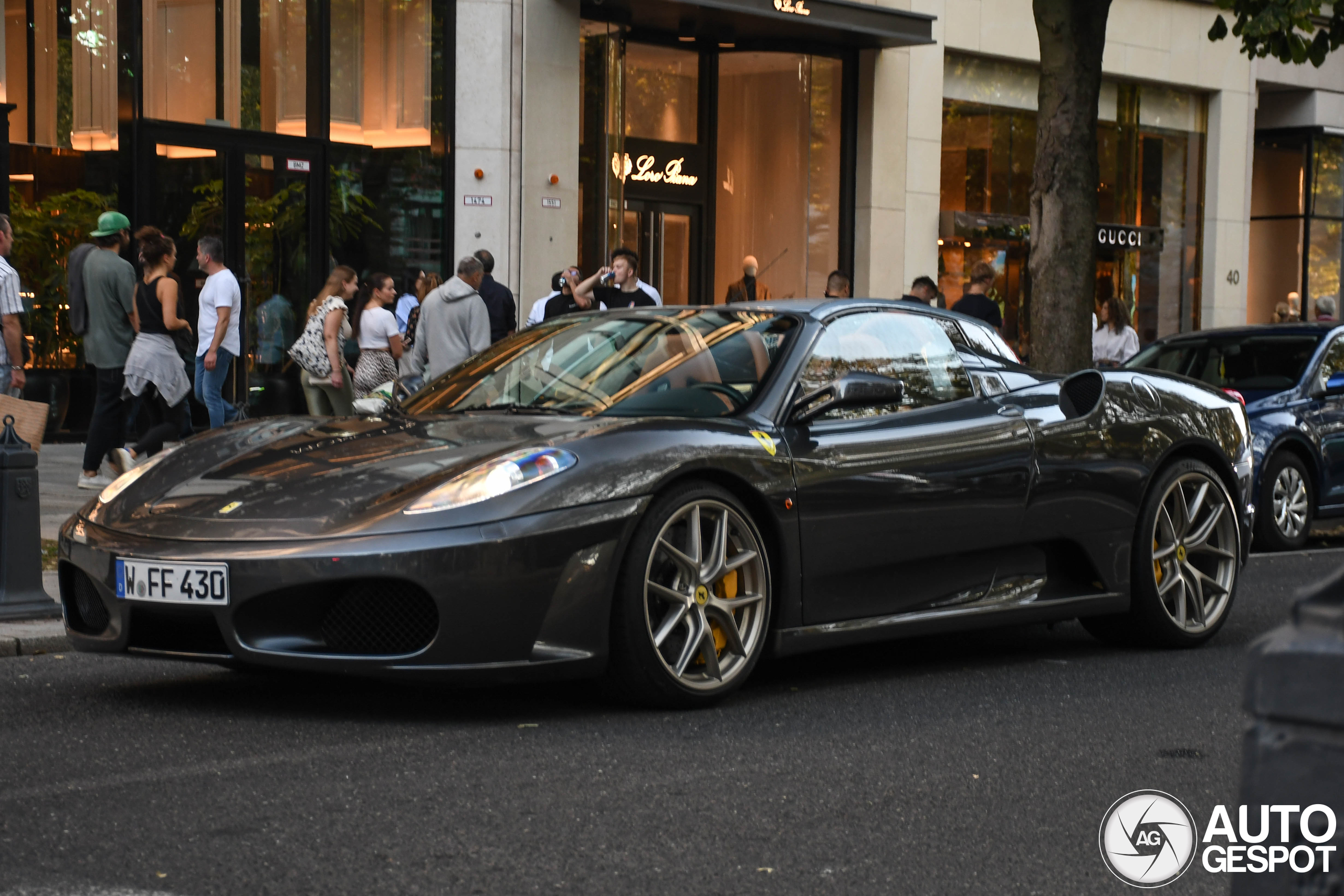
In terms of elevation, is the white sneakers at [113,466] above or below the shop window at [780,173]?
below

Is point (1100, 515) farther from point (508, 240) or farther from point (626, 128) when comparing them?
point (626, 128)

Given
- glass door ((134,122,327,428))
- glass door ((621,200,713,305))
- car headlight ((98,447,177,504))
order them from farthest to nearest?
1. glass door ((621,200,713,305))
2. glass door ((134,122,327,428))
3. car headlight ((98,447,177,504))

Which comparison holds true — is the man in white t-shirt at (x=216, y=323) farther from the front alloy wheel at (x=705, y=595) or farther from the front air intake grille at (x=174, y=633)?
the front alloy wheel at (x=705, y=595)

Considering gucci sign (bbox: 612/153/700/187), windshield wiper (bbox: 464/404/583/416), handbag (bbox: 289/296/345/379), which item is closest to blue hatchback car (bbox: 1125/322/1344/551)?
handbag (bbox: 289/296/345/379)

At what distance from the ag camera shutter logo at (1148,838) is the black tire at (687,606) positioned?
1464 millimetres

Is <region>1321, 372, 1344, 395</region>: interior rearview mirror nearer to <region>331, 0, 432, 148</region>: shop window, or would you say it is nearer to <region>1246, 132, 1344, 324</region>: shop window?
<region>331, 0, 432, 148</region>: shop window

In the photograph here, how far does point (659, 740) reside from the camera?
5.14m

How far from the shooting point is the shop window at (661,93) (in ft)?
69.6

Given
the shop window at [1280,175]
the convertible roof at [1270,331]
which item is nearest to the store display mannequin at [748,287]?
the convertible roof at [1270,331]

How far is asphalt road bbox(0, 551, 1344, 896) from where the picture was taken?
3.77 m

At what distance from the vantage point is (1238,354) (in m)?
12.9

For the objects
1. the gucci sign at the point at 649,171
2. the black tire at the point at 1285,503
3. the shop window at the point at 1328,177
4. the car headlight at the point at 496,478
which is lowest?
the black tire at the point at 1285,503

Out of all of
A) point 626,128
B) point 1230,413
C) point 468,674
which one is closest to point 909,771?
point 468,674

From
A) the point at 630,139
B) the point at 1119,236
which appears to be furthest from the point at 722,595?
the point at 1119,236
